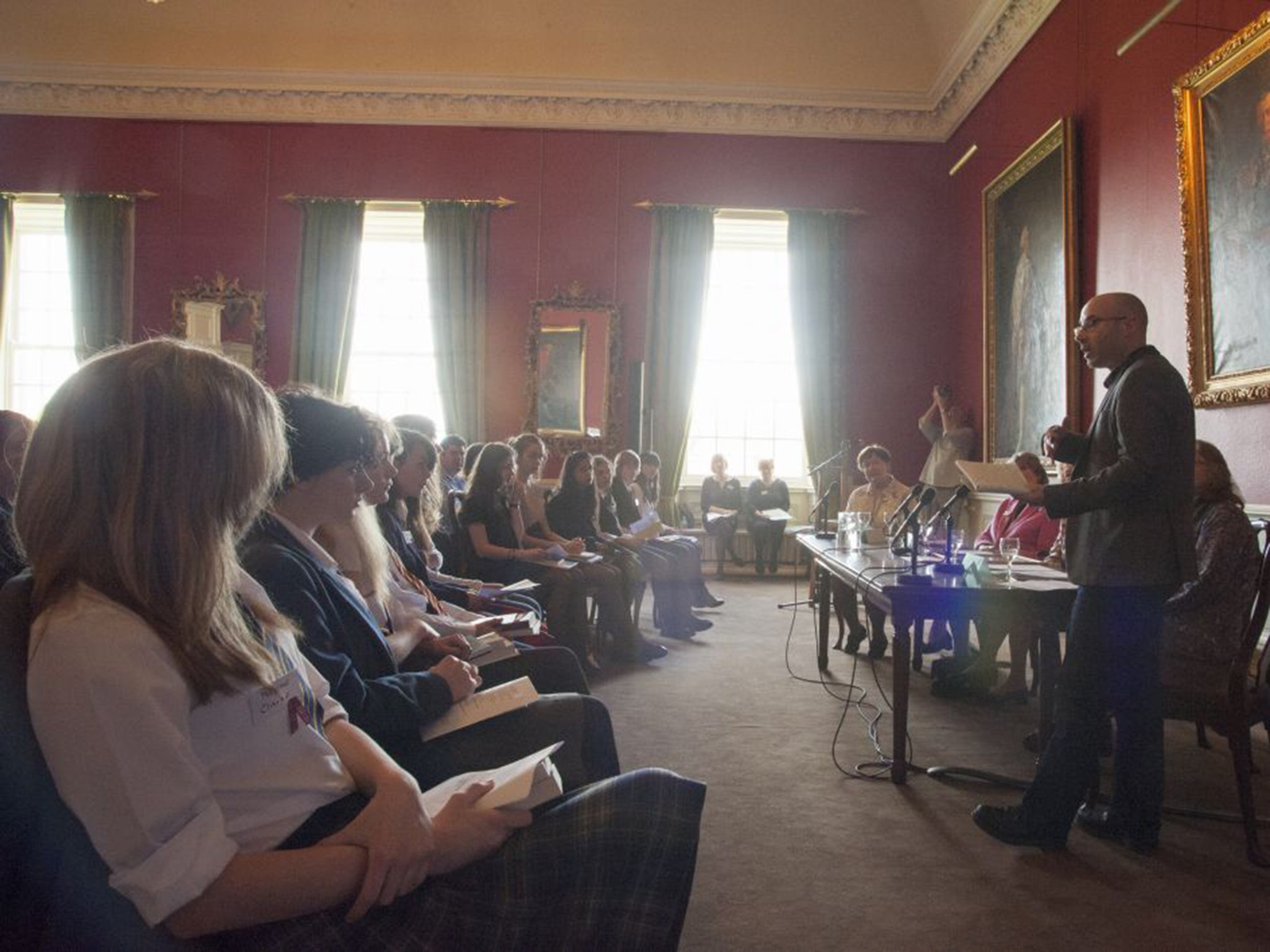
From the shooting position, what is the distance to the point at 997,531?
18.5ft

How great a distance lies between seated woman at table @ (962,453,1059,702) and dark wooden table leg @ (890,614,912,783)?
1.07m

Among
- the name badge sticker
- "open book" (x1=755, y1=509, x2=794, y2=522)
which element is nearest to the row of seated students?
the name badge sticker

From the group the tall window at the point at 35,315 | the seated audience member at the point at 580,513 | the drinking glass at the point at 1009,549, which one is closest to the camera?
the drinking glass at the point at 1009,549

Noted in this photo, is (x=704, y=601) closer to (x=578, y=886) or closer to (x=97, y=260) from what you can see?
(x=578, y=886)

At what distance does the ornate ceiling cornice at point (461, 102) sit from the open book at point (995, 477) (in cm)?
750

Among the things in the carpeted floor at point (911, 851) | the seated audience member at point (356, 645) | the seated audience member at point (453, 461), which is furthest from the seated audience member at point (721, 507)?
the seated audience member at point (356, 645)

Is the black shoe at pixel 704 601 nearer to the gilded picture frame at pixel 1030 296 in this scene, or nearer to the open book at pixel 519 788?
the gilded picture frame at pixel 1030 296

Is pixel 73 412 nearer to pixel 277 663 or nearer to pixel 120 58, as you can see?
pixel 277 663

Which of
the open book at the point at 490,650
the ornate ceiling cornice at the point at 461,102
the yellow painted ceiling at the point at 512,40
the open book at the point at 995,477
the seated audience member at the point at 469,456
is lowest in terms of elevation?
the open book at the point at 490,650

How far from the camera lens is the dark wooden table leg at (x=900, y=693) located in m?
3.29

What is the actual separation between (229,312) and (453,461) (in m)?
4.65

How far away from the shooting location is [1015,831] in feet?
9.11

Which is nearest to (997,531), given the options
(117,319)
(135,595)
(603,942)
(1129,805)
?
(1129,805)

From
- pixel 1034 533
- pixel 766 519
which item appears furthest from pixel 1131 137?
pixel 766 519
